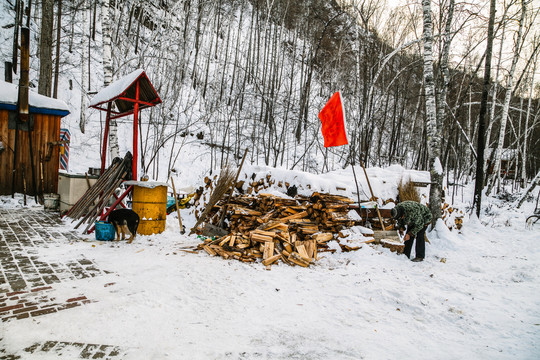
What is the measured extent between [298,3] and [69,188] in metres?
23.6

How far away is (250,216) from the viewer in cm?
641

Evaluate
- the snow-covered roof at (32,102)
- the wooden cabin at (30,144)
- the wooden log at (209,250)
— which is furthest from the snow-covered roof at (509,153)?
the wooden cabin at (30,144)

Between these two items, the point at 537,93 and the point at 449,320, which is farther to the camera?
the point at 537,93

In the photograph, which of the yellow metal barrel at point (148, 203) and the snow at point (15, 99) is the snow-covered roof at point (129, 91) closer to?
the yellow metal barrel at point (148, 203)

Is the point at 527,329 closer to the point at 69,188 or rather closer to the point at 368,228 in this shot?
the point at 368,228

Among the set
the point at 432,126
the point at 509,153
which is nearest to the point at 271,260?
the point at 432,126

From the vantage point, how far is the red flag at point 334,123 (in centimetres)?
632

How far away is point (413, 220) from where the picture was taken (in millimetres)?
5586

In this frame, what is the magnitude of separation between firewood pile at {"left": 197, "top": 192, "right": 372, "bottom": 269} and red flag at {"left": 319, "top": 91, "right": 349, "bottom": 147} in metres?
1.27

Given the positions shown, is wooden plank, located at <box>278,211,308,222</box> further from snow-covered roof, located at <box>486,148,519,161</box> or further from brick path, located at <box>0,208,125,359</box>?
snow-covered roof, located at <box>486,148,519,161</box>

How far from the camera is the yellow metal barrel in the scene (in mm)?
6062

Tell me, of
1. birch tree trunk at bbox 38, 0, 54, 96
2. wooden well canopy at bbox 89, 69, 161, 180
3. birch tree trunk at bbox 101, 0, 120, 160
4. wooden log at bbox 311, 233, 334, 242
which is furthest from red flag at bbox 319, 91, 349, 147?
birch tree trunk at bbox 38, 0, 54, 96

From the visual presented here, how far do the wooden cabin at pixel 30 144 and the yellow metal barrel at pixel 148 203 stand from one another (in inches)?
204

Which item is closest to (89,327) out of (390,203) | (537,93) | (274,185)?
(274,185)
